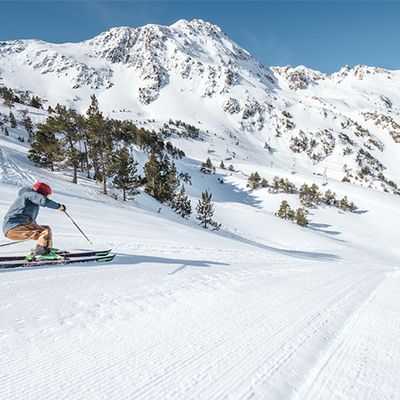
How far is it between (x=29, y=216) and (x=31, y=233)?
415mm

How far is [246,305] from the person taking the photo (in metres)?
5.05

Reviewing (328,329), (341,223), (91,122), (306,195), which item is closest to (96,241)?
(328,329)

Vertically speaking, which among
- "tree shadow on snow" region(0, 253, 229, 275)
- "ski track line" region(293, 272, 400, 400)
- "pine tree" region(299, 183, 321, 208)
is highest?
"pine tree" region(299, 183, 321, 208)

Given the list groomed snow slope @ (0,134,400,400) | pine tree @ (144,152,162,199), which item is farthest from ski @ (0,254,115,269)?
pine tree @ (144,152,162,199)

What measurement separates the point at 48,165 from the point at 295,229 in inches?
1581

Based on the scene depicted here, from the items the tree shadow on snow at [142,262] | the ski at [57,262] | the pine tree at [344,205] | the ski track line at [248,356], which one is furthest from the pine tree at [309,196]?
the ski track line at [248,356]

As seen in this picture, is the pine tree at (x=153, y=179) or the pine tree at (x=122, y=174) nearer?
the pine tree at (x=122, y=174)

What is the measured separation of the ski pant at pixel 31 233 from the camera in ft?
21.7

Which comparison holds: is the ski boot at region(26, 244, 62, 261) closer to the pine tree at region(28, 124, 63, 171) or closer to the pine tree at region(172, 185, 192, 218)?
the pine tree at region(28, 124, 63, 171)

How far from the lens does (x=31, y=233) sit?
6.78 m

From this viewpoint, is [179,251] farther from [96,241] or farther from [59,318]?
[59,318]

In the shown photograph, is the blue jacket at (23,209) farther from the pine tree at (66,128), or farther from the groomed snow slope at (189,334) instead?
the pine tree at (66,128)

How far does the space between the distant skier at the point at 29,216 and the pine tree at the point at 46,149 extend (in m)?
28.5

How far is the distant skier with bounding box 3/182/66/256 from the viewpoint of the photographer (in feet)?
20.9
